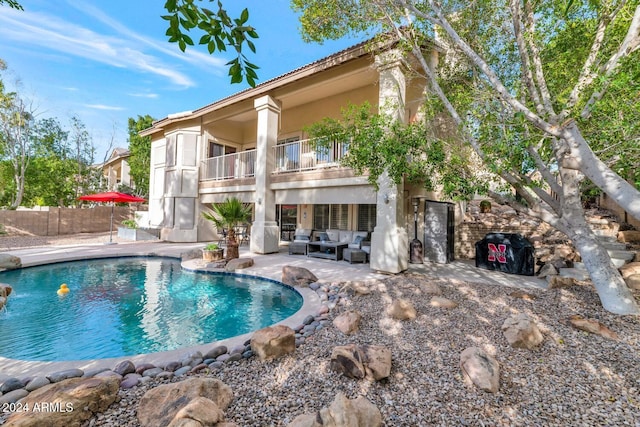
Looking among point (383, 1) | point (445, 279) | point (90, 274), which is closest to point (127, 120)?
point (90, 274)

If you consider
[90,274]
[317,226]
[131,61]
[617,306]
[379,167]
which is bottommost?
[90,274]

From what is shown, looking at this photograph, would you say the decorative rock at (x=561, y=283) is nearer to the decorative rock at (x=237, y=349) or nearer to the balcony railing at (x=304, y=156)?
the decorative rock at (x=237, y=349)

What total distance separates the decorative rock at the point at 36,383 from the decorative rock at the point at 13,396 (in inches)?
2.4

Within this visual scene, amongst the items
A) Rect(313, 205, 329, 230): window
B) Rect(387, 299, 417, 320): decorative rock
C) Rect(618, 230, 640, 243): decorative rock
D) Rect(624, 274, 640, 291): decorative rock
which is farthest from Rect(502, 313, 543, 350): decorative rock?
Rect(313, 205, 329, 230): window

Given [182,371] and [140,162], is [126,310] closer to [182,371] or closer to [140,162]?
[182,371]

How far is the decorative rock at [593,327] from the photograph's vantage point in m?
4.07

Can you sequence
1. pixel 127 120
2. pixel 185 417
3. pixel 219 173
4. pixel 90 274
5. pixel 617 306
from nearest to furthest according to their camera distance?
pixel 185 417 < pixel 617 306 < pixel 90 274 < pixel 219 173 < pixel 127 120

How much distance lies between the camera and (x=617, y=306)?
4.87m

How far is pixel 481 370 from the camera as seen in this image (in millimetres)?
3148

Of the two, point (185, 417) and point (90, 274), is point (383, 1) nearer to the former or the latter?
point (185, 417)

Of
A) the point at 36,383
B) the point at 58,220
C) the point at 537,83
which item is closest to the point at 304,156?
the point at 537,83

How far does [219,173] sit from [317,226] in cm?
579

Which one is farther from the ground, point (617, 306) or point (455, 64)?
point (455, 64)

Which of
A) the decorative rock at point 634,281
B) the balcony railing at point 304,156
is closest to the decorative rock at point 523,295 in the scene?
the decorative rock at point 634,281
